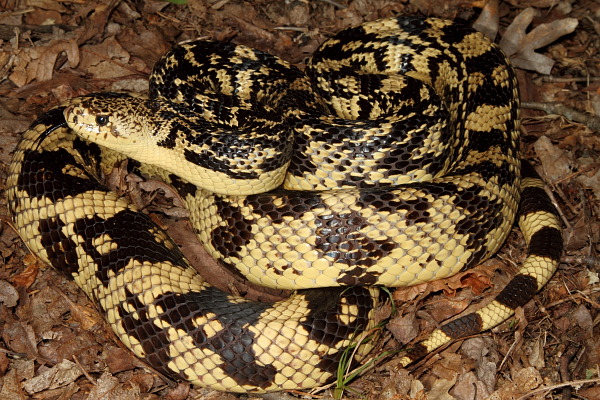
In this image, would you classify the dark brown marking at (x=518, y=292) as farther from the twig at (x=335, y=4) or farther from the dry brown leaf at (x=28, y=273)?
the twig at (x=335, y=4)

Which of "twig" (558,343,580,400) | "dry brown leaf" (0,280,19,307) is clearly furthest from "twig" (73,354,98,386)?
"twig" (558,343,580,400)

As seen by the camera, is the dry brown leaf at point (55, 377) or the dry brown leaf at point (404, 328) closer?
the dry brown leaf at point (55, 377)

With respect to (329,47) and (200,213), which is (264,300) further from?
(329,47)

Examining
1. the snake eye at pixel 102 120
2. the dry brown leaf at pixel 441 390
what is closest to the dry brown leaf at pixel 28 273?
the snake eye at pixel 102 120

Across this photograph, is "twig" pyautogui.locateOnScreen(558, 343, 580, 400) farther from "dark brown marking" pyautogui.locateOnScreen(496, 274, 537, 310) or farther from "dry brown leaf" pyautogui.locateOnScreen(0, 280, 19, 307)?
"dry brown leaf" pyautogui.locateOnScreen(0, 280, 19, 307)

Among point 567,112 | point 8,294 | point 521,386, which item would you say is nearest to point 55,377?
point 8,294

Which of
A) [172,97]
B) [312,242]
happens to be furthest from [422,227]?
[172,97]
